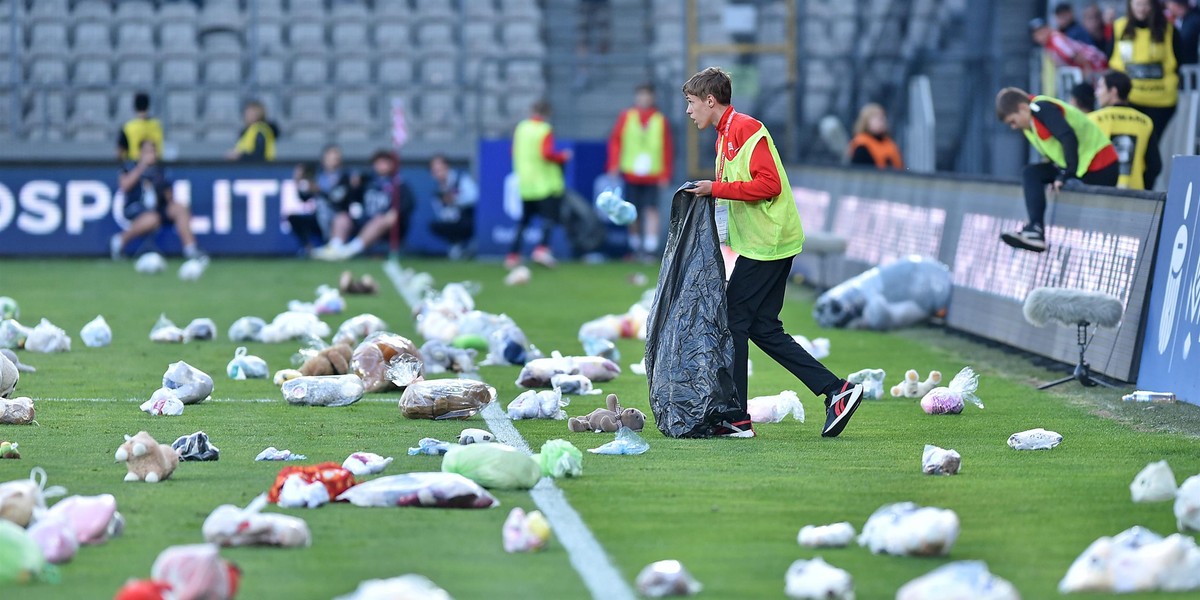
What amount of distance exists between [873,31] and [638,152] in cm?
483

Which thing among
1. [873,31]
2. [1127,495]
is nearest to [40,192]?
[873,31]

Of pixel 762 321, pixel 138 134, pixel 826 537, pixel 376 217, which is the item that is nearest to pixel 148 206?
pixel 138 134

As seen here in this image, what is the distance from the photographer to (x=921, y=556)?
5.94 metres

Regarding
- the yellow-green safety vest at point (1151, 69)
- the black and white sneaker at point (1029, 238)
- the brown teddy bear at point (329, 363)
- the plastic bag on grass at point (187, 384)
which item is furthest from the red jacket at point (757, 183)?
the yellow-green safety vest at point (1151, 69)

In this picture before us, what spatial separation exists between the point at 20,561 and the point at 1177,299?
679 centimetres

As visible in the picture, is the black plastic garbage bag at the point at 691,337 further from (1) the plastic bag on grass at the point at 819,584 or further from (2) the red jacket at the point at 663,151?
(2) the red jacket at the point at 663,151

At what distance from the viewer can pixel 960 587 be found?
4984 mm

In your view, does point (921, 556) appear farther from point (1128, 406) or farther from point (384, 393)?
point (384, 393)

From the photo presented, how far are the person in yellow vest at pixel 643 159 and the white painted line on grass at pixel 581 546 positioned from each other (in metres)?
15.5

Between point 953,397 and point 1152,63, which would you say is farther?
point 1152,63

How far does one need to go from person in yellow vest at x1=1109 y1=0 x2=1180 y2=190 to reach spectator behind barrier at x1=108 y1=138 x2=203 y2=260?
12449 mm

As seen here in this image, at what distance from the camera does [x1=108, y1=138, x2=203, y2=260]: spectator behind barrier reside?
75.6ft

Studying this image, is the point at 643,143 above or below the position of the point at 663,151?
above

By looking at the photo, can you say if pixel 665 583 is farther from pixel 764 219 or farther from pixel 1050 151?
pixel 1050 151
